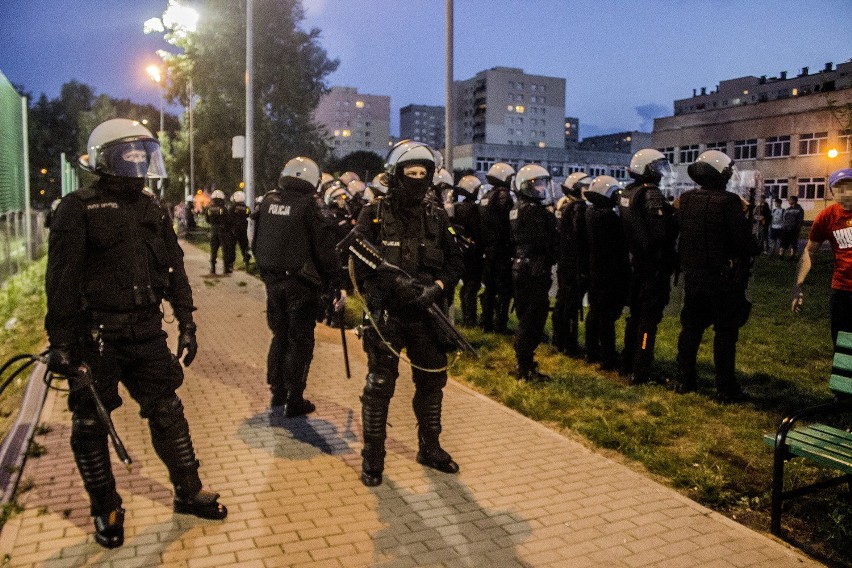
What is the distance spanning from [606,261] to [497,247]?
2348 mm

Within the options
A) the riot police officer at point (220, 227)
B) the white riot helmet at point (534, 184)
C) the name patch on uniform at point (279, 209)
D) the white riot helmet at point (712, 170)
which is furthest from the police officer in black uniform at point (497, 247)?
the riot police officer at point (220, 227)

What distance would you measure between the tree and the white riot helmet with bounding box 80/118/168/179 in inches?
1398

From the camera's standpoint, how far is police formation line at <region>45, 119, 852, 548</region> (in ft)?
14.0

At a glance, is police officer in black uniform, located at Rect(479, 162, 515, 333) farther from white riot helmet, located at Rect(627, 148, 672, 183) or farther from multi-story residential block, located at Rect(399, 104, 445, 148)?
multi-story residential block, located at Rect(399, 104, 445, 148)

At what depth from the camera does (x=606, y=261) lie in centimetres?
850

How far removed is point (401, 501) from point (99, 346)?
83.5 inches

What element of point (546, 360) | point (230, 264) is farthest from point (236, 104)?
point (546, 360)

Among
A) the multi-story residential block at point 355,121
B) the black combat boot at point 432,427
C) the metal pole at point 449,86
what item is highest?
the multi-story residential block at point 355,121

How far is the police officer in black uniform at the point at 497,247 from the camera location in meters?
10.1

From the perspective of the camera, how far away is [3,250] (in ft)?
45.2

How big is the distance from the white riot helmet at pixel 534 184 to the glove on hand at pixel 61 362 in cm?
514

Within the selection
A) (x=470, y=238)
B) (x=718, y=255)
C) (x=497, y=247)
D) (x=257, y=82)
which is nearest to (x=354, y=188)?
(x=470, y=238)

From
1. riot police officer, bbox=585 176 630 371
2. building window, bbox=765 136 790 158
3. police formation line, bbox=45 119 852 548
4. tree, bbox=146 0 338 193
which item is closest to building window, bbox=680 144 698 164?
building window, bbox=765 136 790 158

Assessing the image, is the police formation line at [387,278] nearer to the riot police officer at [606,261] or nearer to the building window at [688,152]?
the riot police officer at [606,261]
